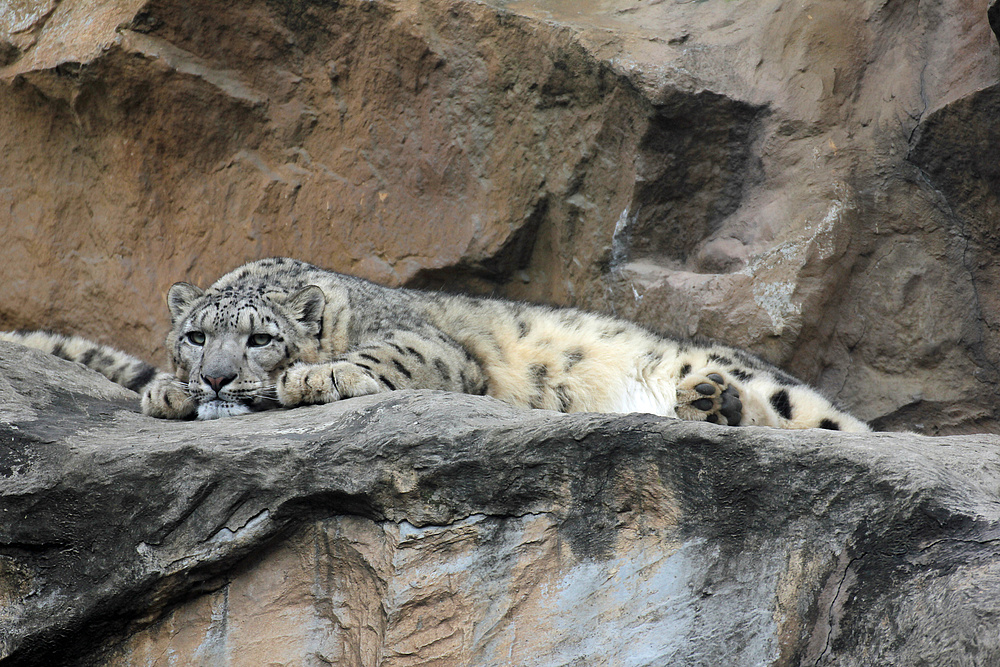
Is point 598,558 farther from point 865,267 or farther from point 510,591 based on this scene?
point 865,267

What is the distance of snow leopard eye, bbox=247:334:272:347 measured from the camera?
444 centimetres

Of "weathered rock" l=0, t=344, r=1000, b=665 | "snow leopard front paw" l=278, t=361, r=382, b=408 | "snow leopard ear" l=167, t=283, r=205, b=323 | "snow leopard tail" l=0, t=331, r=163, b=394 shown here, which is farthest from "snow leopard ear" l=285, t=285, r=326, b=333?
"weathered rock" l=0, t=344, r=1000, b=665

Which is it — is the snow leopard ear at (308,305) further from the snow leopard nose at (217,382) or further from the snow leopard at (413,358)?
the snow leopard nose at (217,382)

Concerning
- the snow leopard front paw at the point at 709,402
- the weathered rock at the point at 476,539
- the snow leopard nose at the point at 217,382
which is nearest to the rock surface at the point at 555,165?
the snow leopard front paw at the point at 709,402

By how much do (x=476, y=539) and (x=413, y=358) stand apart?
1641mm

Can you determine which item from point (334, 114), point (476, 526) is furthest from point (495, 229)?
point (476, 526)

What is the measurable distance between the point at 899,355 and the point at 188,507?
434 cm

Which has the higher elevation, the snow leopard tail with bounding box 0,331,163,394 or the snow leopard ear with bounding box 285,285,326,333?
the snow leopard ear with bounding box 285,285,326,333

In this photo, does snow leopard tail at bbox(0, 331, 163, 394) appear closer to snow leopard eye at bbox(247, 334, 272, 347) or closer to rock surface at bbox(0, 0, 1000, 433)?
rock surface at bbox(0, 0, 1000, 433)

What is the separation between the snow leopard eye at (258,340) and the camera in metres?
4.44

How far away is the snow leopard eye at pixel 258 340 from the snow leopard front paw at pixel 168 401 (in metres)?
0.40

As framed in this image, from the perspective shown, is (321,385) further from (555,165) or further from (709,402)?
(555,165)

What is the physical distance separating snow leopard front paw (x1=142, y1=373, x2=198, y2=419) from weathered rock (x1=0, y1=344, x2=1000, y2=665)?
783 mm

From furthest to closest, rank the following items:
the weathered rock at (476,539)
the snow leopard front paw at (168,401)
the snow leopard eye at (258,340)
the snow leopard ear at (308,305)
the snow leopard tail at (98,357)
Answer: the snow leopard tail at (98,357)
the snow leopard ear at (308,305)
the snow leopard eye at (258,340)
the snow leopard front paw at (168,401)
the weathered rock at (476,539)
